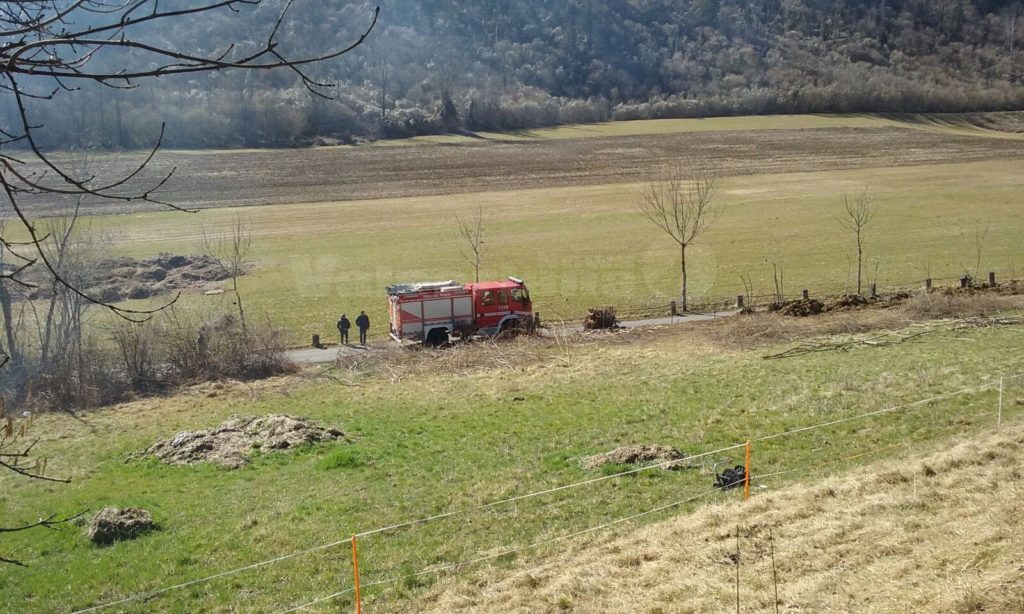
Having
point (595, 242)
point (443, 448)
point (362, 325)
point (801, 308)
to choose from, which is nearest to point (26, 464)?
point (443, 448)

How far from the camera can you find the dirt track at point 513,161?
245 feet

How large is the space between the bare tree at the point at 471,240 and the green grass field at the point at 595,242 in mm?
674

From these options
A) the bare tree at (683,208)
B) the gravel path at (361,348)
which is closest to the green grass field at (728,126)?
the bare tree at (683,208)

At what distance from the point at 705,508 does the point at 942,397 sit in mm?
9030

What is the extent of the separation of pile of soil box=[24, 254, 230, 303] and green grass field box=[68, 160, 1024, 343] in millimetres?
2689

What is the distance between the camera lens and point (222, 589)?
11523 millimetres

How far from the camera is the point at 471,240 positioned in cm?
4616

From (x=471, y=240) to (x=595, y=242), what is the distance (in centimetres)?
1003

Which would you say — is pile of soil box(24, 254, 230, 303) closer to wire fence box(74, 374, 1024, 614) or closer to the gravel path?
the gravel path

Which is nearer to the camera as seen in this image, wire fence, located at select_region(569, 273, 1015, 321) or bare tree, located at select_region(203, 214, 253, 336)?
wire fence, located at select_region(569, 273, 1015, 321)

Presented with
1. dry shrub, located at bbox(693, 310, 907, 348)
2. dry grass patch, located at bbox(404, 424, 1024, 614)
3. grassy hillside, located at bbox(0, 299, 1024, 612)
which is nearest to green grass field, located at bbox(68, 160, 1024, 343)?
dry shrub, located at bbox(693, 310, 907, 348)

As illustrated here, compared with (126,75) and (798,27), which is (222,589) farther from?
(798,27)

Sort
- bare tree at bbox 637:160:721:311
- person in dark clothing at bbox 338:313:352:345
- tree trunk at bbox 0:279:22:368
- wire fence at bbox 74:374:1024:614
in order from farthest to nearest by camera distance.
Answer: bare tree at bbox 637:160:721:311, person in dark clothing at bbox 338:313:352:345, tree trunk at bbox 0:279:22:368, wire fence at bbox 74:374:1024:614

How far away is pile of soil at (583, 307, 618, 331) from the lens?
33.0 m
